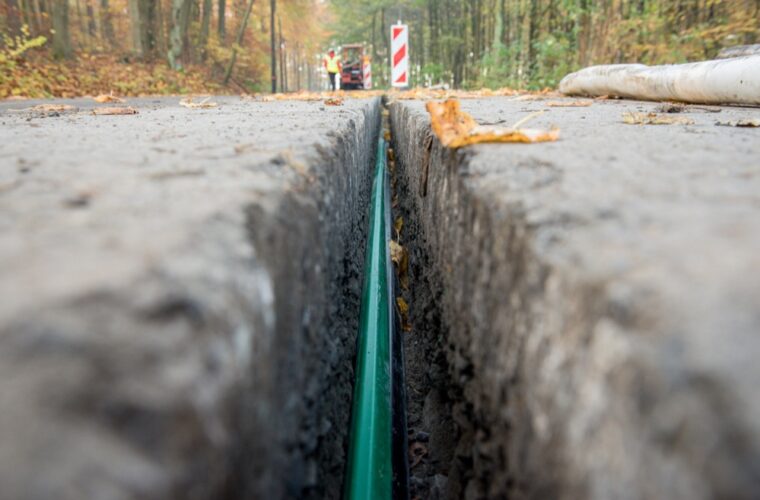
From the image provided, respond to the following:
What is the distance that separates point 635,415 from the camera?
34 centimetres

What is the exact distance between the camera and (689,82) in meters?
2.88

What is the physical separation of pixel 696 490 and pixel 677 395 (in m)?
0.05

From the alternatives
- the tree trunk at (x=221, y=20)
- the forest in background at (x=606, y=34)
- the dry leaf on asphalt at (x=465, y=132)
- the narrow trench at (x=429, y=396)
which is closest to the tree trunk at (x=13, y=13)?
the tree trunk at (x=221, y=20)

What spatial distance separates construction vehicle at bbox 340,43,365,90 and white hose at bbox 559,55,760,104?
18.4 m

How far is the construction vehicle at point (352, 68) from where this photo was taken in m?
21.6

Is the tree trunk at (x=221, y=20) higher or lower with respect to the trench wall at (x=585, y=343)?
higher

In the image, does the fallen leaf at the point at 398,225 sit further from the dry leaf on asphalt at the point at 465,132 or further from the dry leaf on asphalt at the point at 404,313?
the dry leaf on asphalt at the point at 465,132

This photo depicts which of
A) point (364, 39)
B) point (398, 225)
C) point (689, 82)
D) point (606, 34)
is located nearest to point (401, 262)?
point (398, 225)

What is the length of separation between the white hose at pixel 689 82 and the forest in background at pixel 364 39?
8.12 ft

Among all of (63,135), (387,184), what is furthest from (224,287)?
(387,184)

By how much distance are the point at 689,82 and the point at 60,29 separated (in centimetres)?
1209

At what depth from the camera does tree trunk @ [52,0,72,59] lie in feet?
34.6

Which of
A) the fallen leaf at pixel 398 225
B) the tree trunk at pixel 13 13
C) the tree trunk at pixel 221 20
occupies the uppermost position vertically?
the tree trunk at pixel 221 20

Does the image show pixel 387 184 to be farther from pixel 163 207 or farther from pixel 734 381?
pixel 734 381
